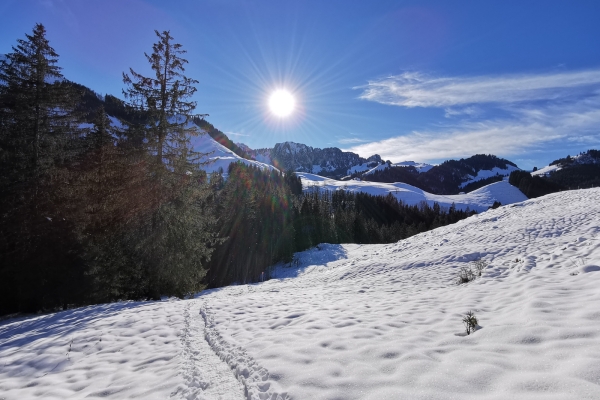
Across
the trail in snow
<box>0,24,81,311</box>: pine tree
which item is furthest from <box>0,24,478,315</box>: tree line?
the trail in snow

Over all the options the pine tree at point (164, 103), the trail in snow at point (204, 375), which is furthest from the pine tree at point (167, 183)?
the trail in snow at point (204, 375)

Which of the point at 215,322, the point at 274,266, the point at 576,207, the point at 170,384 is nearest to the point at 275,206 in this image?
the point at 274,266

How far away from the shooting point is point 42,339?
7.75 meters

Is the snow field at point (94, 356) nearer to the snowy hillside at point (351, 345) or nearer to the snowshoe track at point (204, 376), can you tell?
the snowy hillside at point (351, 345)

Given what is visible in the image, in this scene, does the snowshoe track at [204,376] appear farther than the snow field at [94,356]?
No

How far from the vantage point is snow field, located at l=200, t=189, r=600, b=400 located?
327cm

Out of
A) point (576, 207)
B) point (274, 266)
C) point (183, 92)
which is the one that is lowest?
point (274, 266)

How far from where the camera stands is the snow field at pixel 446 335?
3268 mm

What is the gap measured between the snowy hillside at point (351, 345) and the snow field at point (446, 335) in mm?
22

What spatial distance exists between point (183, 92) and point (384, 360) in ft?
54.0

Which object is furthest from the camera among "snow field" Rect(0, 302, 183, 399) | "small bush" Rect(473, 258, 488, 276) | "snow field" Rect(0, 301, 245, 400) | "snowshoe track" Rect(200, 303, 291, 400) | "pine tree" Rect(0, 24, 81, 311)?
"pine tree" Rect(0, 24, 81, 311)

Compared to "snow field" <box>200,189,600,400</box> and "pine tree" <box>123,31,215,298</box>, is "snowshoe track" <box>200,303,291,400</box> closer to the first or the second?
"snow field" <box>200,189,600,400</box>

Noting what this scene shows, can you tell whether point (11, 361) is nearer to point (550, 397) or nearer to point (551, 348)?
→ point (550, 397)

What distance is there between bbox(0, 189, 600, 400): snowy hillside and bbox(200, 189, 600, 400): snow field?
2 cm
